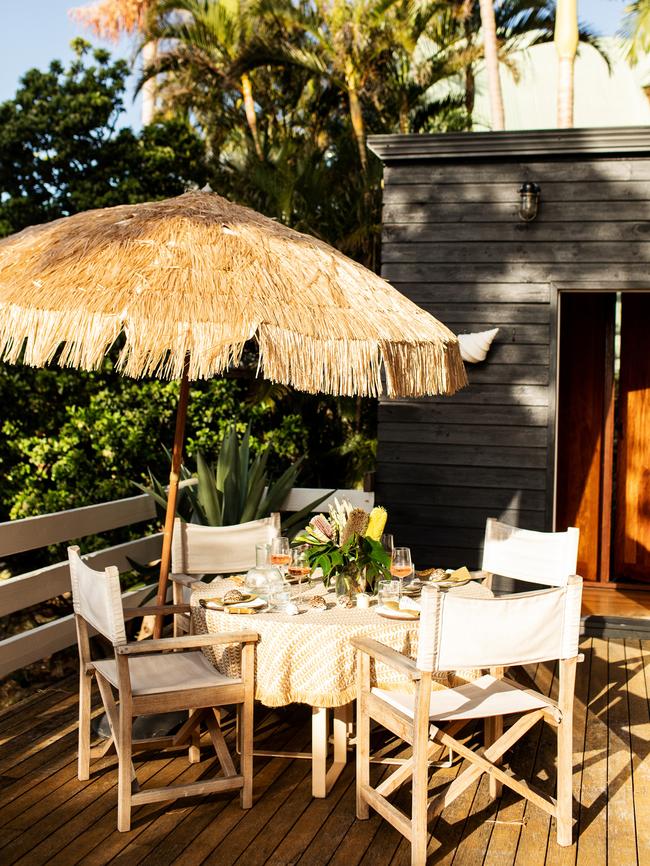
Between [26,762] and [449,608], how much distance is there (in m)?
2.10

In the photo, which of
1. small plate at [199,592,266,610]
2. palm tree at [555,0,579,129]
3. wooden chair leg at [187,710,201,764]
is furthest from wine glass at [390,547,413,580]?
palm tree at [555,0,579,129]

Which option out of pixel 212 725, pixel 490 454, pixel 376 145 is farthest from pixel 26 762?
pixel 376 145

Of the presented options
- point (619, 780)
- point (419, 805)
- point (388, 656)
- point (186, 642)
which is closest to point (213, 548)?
point (186, 642)

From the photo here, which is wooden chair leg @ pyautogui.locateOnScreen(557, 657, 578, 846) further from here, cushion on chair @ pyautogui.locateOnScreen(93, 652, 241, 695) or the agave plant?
the agave plant

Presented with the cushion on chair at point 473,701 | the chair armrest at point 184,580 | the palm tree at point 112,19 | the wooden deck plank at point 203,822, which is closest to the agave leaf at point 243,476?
the chair armrest at point 184,580

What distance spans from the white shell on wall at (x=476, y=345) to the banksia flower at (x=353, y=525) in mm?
2683

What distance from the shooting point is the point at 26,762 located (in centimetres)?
391

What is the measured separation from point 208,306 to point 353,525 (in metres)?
1.08

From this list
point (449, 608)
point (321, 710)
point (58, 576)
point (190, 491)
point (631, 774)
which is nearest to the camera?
point (449, 608)

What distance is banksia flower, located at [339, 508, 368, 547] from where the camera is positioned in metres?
3.78

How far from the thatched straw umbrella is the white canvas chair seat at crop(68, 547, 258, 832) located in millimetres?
848

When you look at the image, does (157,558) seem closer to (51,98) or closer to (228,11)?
(51,98)

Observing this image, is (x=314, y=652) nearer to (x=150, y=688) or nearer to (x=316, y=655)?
(x=316, y=655)

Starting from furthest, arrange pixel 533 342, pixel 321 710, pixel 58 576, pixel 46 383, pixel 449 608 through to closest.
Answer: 1. pixel 46 383
2. pixel 533 342
3. pixel 58 576
4. pixel 321 710
5. pixel 449 608
